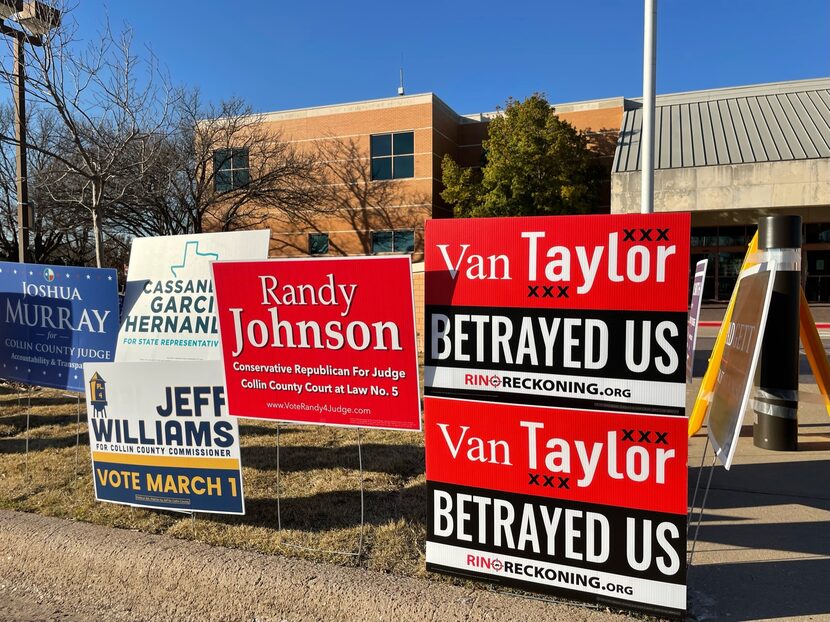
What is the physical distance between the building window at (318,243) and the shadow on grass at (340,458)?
2430 cm

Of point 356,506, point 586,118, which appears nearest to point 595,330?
point 356,506

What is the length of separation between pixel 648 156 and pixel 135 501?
7.80m

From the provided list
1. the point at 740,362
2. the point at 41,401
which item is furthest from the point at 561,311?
the point at 41,401

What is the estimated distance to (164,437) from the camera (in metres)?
3.69

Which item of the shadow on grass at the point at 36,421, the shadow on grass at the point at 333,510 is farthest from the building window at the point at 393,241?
the shadow on grass at the point at 333,510

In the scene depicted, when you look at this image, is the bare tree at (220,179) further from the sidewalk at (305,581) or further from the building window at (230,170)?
the sidewalk at (305,581)

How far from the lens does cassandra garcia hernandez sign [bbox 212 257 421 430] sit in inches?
121

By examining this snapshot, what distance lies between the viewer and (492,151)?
81.6ft

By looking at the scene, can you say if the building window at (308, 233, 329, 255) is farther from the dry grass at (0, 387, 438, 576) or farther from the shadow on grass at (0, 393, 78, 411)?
the dry grass at (0, 387, 438, 576)

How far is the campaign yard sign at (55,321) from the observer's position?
4.72 meters

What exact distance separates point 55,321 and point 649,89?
8034mm

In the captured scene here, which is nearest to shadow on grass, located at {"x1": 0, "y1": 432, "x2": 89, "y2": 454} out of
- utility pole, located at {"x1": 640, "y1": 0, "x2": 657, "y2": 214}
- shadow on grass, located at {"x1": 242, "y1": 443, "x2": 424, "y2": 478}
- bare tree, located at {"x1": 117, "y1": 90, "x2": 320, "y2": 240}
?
shadow on grass, located at {"x1": 242, "y1": 443, "x2": 424, "y2": 478}

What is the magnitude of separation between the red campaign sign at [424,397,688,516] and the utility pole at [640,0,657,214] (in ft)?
20.4

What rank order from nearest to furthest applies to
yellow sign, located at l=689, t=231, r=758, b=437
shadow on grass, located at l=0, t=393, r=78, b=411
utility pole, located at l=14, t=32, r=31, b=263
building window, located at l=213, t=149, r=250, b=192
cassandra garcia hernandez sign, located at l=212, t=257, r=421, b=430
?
cassandra garcia hernandez sign, located at l=212, t=257, r=421, b=430 < yellow sign, located at l=689, t=231, r=758, b=437 < utility pole, located at l=14, t=32, r=31, b=263 < shadow on grass, located at l=0, t=393, r=78, b=411 < building window, located at l=213, t=149, r=250, b=192
